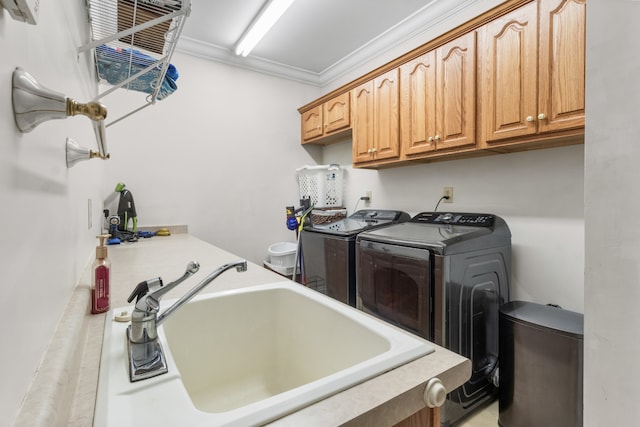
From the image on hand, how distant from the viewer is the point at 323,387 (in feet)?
1.68

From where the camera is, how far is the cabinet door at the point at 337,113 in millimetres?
2857

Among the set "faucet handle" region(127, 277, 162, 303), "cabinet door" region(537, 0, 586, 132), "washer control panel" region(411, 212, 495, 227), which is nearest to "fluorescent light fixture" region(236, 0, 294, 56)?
"cabinet door" region(537, 0, 586, 132)

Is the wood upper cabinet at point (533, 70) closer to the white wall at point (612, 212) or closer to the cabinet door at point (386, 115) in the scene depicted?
the cabinet door at point (386, 115)

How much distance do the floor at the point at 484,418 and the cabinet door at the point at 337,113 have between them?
2398 mm

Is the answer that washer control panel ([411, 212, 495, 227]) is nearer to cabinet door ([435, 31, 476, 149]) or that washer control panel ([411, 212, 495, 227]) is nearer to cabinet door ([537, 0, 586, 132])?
cabinet door ([435, 31, 476, 149])

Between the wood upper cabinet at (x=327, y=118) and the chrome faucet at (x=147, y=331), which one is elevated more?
the wood upper cabinet at (x=327, y=118)

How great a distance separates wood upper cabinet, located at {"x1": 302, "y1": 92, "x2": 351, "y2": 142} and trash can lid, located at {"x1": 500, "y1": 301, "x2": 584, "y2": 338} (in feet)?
6.63

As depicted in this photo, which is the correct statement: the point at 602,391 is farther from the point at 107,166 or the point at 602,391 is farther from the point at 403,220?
the point at 107,166

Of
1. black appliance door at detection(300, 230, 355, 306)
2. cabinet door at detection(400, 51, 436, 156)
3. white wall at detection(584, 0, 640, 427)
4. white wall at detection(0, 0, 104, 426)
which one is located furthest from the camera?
black appliance door at detection(300, 230, 355, 306)

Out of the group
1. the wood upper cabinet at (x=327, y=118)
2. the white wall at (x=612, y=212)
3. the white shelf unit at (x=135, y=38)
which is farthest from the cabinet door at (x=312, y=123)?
the white wall at (x=612, y=212)

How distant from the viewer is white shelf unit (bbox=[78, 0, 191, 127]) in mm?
1018

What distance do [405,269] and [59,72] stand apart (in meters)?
1.63

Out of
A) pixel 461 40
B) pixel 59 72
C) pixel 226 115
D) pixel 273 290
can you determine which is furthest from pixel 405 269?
pixel 226 115

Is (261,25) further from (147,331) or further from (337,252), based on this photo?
(147,331)
